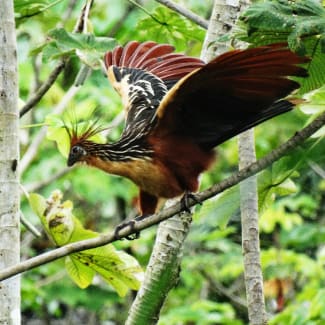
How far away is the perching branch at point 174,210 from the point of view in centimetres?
202

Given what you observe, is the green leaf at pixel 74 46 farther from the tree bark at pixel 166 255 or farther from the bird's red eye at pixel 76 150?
the tree bark at pixel 166 255

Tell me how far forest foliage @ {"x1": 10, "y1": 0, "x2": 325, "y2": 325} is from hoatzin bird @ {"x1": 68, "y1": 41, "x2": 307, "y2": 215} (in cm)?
7

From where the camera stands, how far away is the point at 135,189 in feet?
23.4

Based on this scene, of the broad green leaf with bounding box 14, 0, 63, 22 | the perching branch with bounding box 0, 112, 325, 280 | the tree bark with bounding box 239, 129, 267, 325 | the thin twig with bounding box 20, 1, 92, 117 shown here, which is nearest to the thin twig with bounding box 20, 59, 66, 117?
the thin twig with bounding box 20, 1, 92, 117

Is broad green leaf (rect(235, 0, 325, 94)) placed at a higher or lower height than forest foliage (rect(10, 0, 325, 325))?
higher

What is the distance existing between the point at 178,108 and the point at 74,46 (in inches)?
31.5

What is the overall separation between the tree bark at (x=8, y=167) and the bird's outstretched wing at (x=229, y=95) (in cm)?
43

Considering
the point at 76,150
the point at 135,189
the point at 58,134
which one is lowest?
the point at 135,189

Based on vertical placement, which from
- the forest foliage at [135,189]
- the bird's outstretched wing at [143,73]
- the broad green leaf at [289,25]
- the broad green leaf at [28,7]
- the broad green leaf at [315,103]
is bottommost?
the forest foliage at [135,189]

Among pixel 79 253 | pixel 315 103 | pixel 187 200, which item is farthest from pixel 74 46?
pixel 315 103

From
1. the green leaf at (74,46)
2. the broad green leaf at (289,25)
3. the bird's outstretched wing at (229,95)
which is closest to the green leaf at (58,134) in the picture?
the green leaf at (74,46)

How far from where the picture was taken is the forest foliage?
2.38 meters

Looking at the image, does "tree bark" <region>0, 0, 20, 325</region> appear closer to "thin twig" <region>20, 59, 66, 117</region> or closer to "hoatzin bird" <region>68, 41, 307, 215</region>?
"hoatzin bird" <region>68, 41, 307, 215</region>

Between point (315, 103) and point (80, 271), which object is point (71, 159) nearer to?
point (80, 271)
